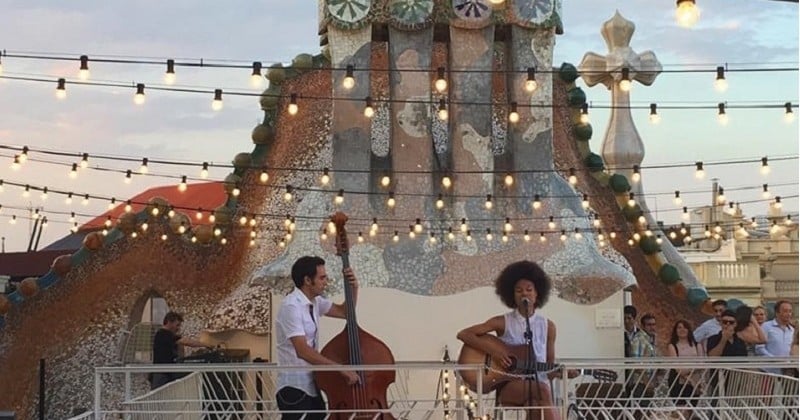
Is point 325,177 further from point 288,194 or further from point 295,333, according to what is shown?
point 295,333

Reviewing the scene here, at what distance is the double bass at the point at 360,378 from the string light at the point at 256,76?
3.56 metres

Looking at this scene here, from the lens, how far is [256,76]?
363 inches

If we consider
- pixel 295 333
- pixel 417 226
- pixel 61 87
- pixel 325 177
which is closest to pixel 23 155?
pixel 61 87

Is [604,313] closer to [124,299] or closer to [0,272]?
[124,299]

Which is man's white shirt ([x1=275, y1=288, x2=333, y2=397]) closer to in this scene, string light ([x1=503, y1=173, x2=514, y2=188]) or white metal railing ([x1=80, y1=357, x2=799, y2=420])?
white metal railing ([x1=80, y1=357, x2=799, y2=420])

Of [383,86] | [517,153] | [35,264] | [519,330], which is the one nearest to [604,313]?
[517,153]

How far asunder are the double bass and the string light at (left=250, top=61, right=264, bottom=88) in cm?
356

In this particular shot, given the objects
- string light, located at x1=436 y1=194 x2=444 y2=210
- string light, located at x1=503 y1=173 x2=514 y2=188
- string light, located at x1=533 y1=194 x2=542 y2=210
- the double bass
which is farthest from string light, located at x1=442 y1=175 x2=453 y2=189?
the double bass

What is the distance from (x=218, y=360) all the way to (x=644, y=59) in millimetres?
9291

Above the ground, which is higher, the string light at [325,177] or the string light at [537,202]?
the string light at [325,177]

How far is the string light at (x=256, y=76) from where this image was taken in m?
9.15

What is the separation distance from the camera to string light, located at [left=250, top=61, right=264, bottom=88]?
915cm

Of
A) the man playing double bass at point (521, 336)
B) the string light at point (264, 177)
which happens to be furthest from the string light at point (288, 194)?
the man playing double bass at point (521, 336)

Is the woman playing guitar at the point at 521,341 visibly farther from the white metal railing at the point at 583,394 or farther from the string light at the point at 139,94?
the string light at the point at 139,94
